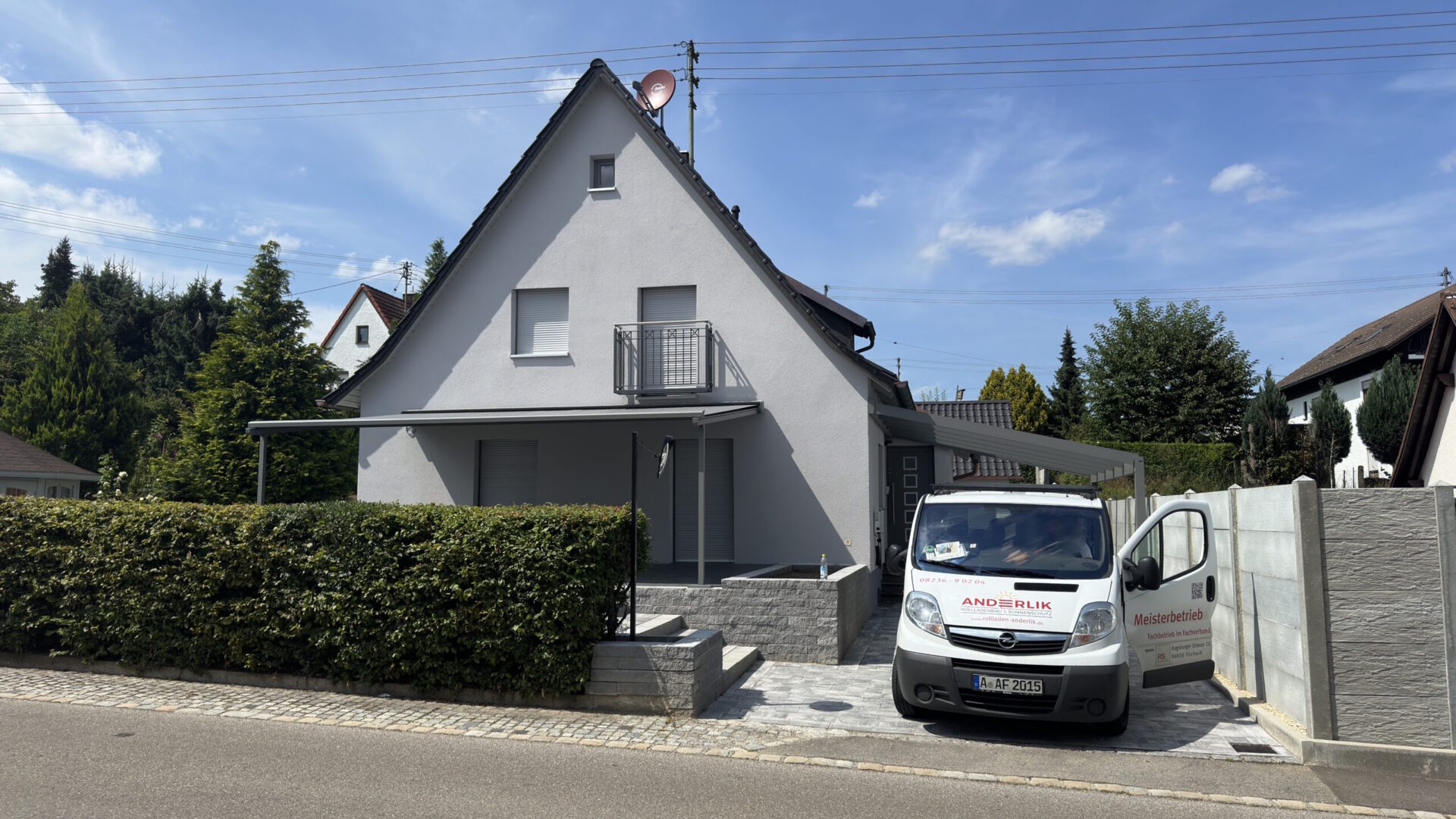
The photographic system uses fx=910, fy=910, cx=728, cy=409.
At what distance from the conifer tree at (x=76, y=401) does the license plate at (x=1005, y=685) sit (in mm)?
38448

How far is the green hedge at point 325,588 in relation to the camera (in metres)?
7.85

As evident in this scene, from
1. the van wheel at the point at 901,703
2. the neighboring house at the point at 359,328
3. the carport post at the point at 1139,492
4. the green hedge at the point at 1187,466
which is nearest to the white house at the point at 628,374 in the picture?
the carport post at the point at 1139,492

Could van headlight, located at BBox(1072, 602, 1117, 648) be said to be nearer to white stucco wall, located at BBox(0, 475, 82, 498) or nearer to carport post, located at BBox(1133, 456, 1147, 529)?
carport post, located at BBox(1133, 456, 1147, 529)

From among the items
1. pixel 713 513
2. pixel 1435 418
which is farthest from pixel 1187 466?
pixel 713 513

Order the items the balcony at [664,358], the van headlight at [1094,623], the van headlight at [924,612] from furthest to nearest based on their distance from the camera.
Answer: the balcony at [664,358] → the van headlight at [924,612] → the van headlight at [1094,623]

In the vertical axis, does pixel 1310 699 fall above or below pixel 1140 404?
below

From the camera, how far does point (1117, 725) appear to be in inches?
288

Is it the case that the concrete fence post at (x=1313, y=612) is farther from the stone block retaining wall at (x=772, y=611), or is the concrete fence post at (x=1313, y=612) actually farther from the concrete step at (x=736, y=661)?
the concrete step at (x=736, y=661)

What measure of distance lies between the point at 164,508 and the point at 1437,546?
10.8 m

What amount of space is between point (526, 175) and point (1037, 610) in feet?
38.6

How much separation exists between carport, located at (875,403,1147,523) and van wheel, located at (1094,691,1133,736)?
5560mm

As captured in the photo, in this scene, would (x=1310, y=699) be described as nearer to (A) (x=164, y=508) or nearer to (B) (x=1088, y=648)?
(B) (x=1088, y=648)

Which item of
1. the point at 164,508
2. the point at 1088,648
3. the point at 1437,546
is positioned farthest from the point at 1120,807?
the point at 164,508

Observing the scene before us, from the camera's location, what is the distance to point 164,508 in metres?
8.89
